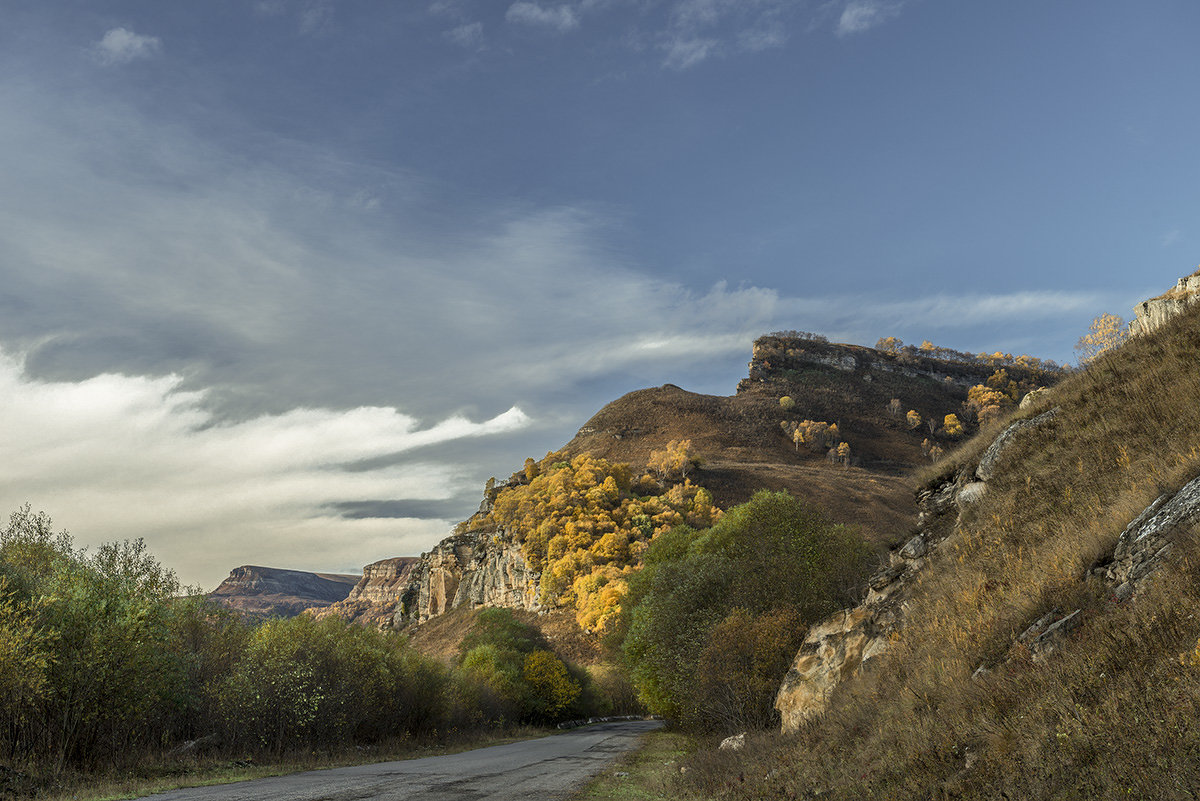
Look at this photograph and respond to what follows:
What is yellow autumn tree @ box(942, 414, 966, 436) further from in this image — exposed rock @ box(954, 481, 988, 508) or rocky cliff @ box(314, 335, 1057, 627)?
exposed rock @ box(954, 481, 988, 508)

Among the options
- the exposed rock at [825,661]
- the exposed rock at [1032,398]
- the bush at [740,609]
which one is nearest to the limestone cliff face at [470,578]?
the bush at [740,609]

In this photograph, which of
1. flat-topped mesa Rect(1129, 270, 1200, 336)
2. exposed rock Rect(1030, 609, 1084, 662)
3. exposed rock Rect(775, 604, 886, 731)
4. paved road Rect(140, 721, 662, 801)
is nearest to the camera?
exposed rock Rect(1030, 609, 1084, 662)

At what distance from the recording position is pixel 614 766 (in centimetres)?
2842

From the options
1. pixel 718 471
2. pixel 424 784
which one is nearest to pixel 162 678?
pixel 424 784

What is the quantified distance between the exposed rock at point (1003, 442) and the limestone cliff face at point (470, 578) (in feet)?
346

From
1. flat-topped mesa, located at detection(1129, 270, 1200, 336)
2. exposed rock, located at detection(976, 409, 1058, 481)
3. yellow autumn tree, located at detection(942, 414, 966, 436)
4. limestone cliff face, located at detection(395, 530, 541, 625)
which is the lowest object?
limestone cliff face, located at detection(395, 530, 541, 625)

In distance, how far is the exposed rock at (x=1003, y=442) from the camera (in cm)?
1892

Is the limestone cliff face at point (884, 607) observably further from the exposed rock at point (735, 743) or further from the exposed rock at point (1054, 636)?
the exposed rock at point (1054, 636)

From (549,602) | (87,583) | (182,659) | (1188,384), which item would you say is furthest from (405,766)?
(549,602)

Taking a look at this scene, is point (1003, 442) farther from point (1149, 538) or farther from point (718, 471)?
point (718, 471)

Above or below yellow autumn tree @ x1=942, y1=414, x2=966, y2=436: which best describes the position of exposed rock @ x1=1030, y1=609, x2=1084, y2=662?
below

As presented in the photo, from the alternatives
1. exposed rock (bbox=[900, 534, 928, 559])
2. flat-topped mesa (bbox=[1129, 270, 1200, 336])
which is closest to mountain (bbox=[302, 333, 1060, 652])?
flat-topped mesa (bbox=[1129, 270, 1200, 336])

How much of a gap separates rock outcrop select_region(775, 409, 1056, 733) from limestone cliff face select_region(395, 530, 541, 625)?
333ft

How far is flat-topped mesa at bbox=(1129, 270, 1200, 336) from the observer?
65.2 feet
